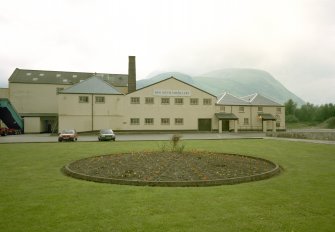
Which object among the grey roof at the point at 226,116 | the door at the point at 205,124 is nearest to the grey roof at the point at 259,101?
the grey roof at the point at 226,116

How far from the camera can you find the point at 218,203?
9289 mm

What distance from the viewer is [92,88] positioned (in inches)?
2147

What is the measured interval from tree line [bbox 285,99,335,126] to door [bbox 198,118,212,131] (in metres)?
56.5

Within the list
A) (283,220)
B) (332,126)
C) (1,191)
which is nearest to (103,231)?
(283,220)

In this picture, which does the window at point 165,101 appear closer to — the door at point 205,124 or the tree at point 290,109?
the door at point 205,124

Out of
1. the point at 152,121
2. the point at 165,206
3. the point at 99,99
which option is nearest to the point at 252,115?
the point at 152,121

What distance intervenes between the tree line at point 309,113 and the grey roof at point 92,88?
7102 cm

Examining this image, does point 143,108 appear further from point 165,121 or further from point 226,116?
point 226,116

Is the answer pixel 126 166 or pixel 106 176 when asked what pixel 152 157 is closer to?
pixel 126 166

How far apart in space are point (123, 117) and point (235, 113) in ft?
72.0

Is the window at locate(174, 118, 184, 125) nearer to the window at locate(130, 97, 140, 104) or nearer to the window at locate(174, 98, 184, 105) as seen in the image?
the window at locate(174, 98, 184, 105)

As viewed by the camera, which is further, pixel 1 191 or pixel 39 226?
pixel 1 191

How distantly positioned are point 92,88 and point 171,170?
43.3 metres

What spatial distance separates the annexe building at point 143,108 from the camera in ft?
175
